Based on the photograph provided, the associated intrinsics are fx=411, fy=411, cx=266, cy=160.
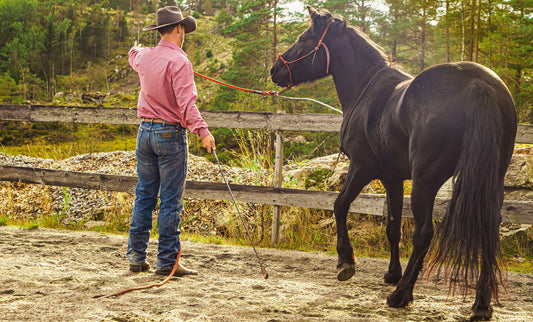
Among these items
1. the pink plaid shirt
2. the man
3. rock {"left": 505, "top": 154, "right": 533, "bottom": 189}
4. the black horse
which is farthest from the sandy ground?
rock {"left": 505, "top": 154, "right": 533, "bottom": 189}

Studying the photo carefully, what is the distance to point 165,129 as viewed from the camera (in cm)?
346

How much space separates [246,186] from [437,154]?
2881 mm

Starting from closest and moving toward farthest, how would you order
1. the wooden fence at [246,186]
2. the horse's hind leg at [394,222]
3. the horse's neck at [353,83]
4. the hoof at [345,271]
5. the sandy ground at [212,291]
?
the sandy ground at [212,291] → the hoof at [345,271] → the horse's hind leg at [394,222] → the horse's neck at [353,83] → the wooden fence at [246,186]

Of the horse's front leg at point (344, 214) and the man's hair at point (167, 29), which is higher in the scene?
the man's hair at point (167, 29)

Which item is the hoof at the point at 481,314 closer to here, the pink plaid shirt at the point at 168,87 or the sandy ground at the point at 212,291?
the sandy ground at the point at 212,291

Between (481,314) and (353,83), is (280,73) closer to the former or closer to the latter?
(353,83)

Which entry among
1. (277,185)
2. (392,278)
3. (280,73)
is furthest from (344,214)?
(277,185)

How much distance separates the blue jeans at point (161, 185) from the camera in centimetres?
348

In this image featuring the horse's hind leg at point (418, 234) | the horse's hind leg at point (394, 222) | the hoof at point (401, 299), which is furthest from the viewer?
the horse's hind leg at point (394, 222)

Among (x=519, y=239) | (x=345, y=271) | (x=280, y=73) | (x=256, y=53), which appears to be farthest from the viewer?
(x=256, y=53)

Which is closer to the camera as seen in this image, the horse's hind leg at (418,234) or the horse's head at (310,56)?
the horse's hind leg at (418,234)

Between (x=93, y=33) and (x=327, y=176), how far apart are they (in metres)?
71.3

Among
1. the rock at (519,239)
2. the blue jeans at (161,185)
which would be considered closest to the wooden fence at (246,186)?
the rock at (519,239)

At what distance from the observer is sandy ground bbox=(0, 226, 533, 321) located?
8.60 ft
